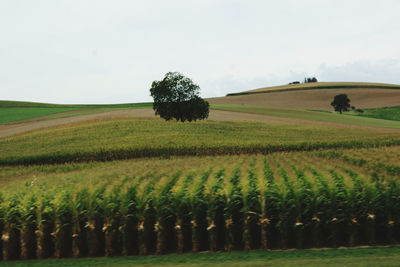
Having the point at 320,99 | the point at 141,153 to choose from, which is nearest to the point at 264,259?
the point at 141,153

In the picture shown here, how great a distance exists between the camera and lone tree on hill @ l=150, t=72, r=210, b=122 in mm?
59906

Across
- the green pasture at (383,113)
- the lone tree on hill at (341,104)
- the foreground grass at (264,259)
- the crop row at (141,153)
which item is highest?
the lone tree on hill at (341,104)

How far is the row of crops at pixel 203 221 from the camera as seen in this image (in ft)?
Result: 38.8

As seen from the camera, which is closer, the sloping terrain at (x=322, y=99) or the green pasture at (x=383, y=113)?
the green pasture at (x=383, y=113)

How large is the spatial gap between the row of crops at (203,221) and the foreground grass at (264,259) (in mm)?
433

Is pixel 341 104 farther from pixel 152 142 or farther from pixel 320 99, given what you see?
pixel 152 142

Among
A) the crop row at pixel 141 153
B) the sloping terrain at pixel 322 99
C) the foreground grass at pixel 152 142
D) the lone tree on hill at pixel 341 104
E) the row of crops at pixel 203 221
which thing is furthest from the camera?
the sloping terrain at pixel 322 99

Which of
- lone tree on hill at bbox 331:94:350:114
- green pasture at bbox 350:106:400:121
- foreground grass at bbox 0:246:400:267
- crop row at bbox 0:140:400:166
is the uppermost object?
lone tree on hill at bbox 331:94:350:114

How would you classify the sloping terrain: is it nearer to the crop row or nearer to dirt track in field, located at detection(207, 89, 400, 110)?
dirt track in field, located at detection(207, 89, 400, 110)

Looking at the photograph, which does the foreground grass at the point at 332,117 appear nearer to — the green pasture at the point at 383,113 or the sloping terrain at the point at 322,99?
the green pasture at the point at 383,113

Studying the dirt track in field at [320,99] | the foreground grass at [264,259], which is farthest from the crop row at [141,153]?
the dirt track in field at [320,99]

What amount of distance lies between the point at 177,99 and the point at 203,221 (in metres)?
48.9

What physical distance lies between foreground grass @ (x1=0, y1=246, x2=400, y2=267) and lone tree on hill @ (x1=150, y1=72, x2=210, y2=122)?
4888 centimetres

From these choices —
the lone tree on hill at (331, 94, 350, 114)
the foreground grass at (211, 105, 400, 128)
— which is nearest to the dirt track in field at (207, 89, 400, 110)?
the lone tree on hill at (331, 94, 350, 114)
